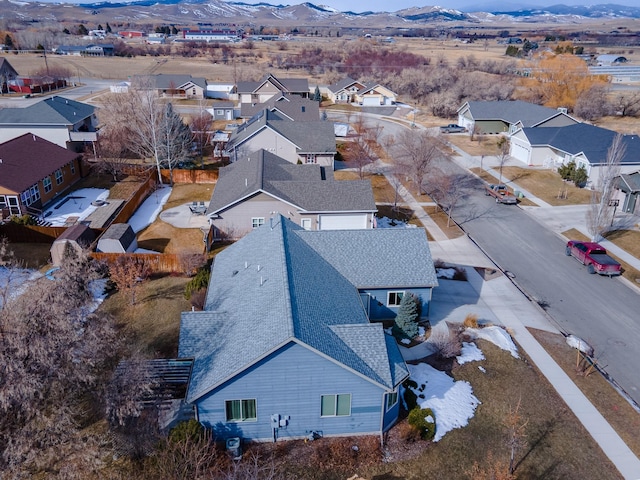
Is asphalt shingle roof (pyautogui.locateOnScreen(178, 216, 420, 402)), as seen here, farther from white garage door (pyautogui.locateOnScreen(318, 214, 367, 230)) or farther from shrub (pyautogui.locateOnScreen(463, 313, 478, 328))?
white garage door (pyautogui.locateOnScreen(318, 214, 367, 230))

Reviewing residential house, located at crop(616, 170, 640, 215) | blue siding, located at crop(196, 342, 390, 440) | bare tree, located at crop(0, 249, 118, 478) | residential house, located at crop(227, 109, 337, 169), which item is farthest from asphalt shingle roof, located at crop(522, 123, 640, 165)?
bare tree, located at crop(0, 249, 118, 478)

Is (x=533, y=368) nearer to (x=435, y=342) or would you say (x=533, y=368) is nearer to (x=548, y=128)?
(x=435, y=342)

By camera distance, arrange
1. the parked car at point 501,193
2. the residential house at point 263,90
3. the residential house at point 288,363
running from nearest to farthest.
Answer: the residential house at point 288,363 → the parked car at point 501,193 → the residential house at point 263,90

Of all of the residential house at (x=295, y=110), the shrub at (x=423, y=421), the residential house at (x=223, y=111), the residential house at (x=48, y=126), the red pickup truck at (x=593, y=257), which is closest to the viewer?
the shrub at (x=423, y=421)

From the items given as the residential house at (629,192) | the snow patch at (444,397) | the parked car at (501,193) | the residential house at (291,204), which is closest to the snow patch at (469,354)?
the snow patch at (444,397)

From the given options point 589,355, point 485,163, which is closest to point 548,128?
point 485,163

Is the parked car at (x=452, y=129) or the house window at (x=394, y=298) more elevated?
the house window at (x=394, y=298)

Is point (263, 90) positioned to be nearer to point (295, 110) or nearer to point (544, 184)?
point (295, 110)

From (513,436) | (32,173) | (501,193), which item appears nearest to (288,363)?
(513,436)

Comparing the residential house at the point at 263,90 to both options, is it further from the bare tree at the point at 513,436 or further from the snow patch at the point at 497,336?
the bare tree at the point at 513,436
